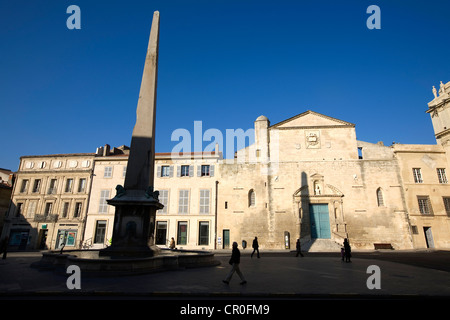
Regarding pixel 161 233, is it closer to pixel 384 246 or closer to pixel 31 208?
pixel 31 208

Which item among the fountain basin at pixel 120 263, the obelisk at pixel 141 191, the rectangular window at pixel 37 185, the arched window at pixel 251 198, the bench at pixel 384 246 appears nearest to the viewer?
the fountain basin at pixel 120 263

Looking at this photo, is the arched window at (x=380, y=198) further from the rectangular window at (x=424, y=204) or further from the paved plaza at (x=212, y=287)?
the paved plaza at (x=212, y=287)

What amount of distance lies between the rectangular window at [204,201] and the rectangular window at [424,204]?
760 inches

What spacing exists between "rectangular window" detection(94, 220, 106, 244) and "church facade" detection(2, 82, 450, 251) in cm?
9

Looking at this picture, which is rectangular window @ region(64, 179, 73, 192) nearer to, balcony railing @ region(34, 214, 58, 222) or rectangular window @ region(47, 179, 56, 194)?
rectangular window @ region(47, 179, 56, 194)

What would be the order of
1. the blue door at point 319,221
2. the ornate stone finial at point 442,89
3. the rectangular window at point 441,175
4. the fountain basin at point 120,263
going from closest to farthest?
Result: the fountain basin at point 120,263
the blue door at point 319,221
the rectangular window at point 441,175
the ornate stone finial at point 442,89

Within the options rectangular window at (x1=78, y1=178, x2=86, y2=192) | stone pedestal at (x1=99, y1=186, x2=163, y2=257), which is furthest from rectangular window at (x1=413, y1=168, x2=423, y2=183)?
rectangular window at (x1=78, y1=178, x2=86, y2=192)

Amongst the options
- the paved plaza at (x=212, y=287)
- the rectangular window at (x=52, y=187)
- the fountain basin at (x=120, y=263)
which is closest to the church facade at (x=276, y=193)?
the rectangular window at (x=52, y=187)

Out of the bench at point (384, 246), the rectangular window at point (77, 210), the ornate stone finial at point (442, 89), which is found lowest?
the bench at point (384, 246)

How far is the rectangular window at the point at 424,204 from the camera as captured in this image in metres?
23.2

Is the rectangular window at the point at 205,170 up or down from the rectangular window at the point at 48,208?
up

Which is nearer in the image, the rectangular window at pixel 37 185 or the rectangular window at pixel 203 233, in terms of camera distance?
the rectangular window at pixel 203 233
